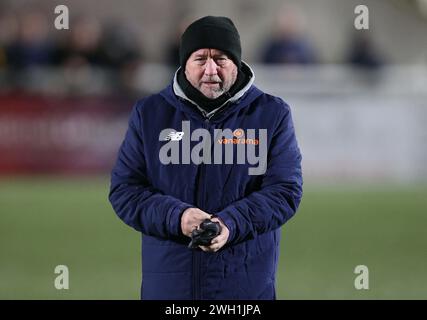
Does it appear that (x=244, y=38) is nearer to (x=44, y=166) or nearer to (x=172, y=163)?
(x=44, y=166)

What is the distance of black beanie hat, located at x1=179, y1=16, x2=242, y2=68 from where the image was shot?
4.40 meters

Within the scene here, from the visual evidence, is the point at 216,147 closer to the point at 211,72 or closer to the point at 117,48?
the point at 211,72

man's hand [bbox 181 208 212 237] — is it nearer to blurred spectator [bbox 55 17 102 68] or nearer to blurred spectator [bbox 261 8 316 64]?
blurred spectator [bbox 55 17 102 68]

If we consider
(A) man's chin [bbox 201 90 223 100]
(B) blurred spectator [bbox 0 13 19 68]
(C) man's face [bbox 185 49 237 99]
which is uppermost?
(B) blurred spectator [bbox 0 13 19 68]

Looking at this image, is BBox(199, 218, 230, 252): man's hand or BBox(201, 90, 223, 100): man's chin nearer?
BBox(199, 218, 230, 252): man's hand

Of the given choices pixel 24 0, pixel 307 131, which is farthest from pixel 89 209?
pixel 24 0

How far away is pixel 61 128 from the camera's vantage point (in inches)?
591

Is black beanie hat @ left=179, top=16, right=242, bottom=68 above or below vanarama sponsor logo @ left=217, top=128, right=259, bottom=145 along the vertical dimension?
above

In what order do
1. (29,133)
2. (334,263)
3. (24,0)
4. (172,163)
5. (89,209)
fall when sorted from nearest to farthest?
(172,163) → (334,263) → (89,209) → (29,133) → (24,0)

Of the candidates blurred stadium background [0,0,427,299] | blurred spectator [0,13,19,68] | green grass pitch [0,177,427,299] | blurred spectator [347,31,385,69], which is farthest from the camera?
blurred spectator [347,31,385,69]

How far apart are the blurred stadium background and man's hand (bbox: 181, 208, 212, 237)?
632cm

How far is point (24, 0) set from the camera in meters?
18.0

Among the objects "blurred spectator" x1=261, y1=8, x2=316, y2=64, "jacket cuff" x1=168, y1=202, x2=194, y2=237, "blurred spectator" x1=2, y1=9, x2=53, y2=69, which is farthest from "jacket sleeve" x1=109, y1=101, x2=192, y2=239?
"blurred spectator" x1=261, y1=8, x2=316, y2=64

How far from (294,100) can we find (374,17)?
4.25 metres
